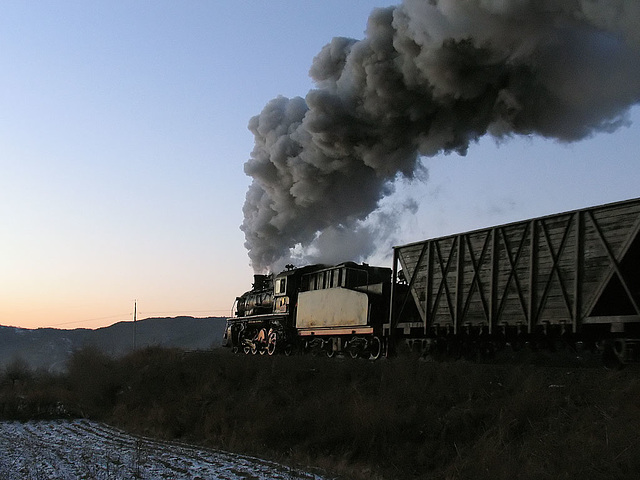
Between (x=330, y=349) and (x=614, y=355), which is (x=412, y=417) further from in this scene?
(x=330, y=349)

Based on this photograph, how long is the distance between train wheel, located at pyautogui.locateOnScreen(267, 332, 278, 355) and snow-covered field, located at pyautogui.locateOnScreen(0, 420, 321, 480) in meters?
6.83

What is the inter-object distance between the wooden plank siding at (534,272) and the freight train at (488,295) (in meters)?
0.02

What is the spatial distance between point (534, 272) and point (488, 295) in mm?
1460

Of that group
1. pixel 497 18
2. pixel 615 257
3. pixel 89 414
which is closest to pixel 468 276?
pixel 615 257

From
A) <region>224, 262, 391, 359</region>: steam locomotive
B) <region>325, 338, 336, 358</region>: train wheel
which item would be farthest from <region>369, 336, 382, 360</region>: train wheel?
<region>325, 338, 336, 358</region>: train wheel

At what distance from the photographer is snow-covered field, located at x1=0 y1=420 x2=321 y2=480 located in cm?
1045

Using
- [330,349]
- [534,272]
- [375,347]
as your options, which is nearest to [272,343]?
[330,349]

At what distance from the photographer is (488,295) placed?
47.5 ft

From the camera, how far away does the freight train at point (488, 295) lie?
11.8 meters

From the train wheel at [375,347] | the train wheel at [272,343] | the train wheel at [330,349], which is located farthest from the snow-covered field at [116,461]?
the train wheel at [272,343]

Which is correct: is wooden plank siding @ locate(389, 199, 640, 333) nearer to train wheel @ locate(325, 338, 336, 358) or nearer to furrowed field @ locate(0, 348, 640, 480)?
furrowed field @ locate(0, 348, 640, 480)

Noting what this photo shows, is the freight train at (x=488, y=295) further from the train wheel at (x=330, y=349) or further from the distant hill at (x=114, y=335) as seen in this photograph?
the distant hill at (x=114, y=335)

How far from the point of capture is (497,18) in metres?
14.2

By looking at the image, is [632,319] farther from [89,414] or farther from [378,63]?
[89,414]
